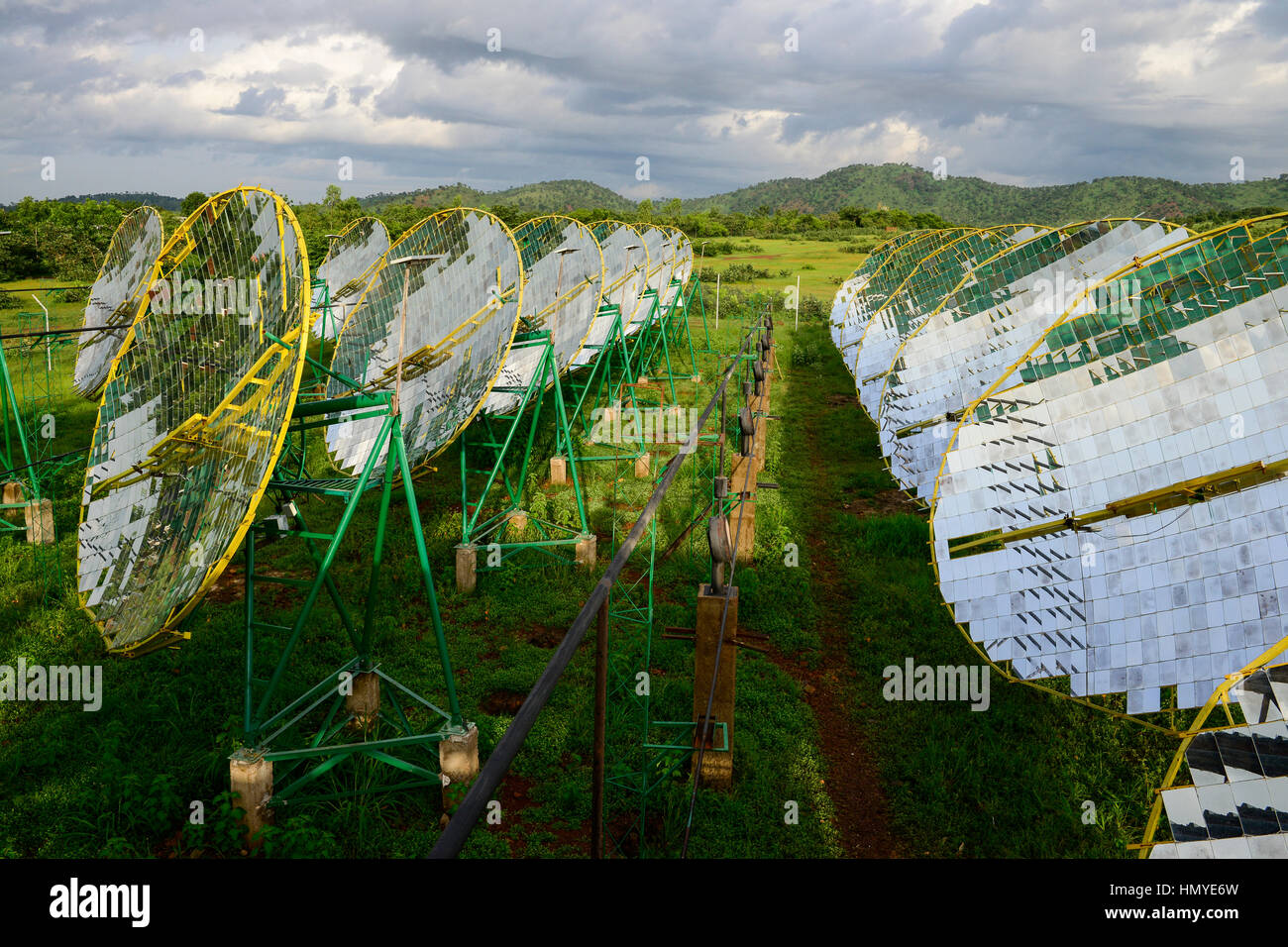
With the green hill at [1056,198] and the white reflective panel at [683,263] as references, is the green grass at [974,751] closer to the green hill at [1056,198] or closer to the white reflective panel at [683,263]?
the white reflective panel at [683,263]

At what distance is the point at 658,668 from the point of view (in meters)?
10.4

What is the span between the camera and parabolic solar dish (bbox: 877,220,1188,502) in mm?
12664

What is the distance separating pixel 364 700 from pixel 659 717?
3312 millimetres

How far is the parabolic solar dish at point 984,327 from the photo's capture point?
12.7 m

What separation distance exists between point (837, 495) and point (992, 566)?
31.0 ft

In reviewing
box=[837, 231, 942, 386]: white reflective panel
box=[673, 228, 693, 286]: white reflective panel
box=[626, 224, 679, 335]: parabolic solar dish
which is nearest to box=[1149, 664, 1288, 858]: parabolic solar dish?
box=[837, 231, 942, 386]: white reflective panel

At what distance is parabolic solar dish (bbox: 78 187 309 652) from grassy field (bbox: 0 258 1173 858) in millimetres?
2244

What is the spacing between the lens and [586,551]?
1341 centimetres

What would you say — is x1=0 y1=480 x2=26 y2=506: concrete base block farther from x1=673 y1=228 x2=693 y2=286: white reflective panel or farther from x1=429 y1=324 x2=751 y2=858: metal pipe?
x1=673 y1=228 x2=693 y2=286: white reflective panel

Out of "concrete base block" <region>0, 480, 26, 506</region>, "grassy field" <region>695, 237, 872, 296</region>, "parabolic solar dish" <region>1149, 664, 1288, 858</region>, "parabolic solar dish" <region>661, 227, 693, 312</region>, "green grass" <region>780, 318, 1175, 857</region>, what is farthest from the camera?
"grassy field" <region>695, 237, 872, 296</region>

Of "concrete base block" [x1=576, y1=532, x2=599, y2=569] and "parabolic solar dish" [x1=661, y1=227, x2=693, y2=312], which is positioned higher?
"parabolic solar dish" [x1=661, y1=227, x2=693, y2=312]

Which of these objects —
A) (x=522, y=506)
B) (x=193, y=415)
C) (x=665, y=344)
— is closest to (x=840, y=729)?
(x=193, y=415)
